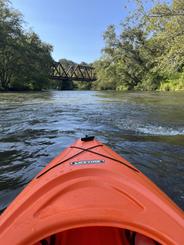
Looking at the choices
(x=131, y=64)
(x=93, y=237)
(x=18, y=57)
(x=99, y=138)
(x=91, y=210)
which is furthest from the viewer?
(x=131, y=64)

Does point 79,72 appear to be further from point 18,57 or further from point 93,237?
point 93,237

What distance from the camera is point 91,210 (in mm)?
1533

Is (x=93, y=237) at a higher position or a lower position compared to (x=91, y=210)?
lower

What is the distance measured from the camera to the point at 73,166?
83.0 inches

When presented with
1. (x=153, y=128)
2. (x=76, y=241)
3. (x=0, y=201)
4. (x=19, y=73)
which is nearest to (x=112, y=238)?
(x=76, y=241)

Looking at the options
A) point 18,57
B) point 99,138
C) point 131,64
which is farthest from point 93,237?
point 131,64

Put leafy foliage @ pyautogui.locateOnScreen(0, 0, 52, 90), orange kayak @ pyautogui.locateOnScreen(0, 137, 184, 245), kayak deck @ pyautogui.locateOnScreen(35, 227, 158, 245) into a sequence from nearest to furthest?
orange kayak @ pyautogui.locateOnScreen(0, 137, 184, 245) < kayak deck @ pyautogui.locateOnScreen(35, 227, 158, 245) < leafy foliage @ pyautogui.locateOnScreen(0, 0, 52, 90)

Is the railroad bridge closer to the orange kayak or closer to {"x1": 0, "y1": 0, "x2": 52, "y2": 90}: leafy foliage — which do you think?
{"x1": 0, "y1": 0, "x2": 52, "y2": 90}: leafy foliage

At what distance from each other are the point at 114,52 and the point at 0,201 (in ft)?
118

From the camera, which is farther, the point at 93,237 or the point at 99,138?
the point at 99,138

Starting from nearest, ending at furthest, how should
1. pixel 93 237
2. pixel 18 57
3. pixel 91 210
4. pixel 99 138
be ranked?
pixel 91 210 → pixel 93 237 → pixel 99 138 → pixel 18 57

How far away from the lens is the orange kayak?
1.44 m

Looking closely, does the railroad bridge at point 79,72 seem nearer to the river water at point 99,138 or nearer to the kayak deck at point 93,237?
the river water at point 99,138

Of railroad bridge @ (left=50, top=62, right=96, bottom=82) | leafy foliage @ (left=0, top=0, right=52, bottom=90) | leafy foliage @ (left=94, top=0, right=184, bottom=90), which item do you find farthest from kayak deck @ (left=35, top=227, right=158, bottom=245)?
railroad bridge @ (left=50, top=62, right=96, bottom=82)
